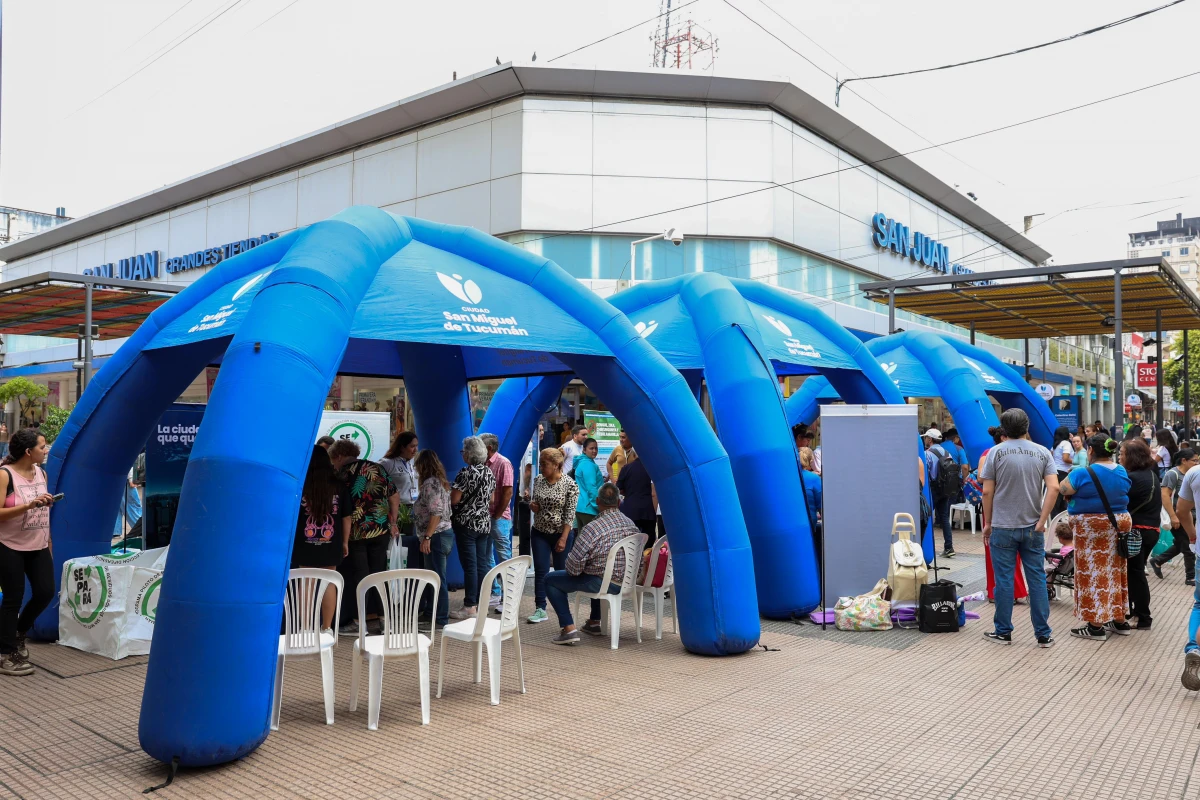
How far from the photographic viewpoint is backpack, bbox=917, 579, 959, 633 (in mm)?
8969

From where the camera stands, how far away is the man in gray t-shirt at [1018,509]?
8.01 m

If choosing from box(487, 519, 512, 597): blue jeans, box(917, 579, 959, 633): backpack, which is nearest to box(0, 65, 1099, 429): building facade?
box(487, 519, 512, 597): blue jeans

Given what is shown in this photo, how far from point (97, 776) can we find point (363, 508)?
141 inches

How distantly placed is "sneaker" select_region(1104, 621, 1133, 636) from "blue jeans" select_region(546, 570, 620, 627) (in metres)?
4.79

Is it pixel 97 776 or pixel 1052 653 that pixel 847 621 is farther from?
pixel 97 776

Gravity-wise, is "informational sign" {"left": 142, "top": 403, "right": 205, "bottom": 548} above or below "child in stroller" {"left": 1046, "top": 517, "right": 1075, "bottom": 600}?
above

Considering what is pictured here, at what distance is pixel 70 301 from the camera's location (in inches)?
667

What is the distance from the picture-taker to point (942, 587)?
9031 mm

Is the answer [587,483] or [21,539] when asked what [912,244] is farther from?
[21,539]

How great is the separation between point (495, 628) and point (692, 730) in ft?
4.98

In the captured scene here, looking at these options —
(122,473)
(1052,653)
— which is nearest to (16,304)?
(122,473)

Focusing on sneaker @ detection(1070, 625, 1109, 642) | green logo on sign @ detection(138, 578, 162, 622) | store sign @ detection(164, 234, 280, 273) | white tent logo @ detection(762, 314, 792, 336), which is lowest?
sneaker @ detection(1070, 625, 1109, 642)

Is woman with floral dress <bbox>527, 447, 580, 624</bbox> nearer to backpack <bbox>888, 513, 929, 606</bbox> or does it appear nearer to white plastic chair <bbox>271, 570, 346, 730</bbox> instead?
white plastic chair <bbox>271, 570, 346, 730</bbox>

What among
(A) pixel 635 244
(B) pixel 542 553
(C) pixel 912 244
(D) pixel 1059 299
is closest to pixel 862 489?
(B) pixel 542 553
